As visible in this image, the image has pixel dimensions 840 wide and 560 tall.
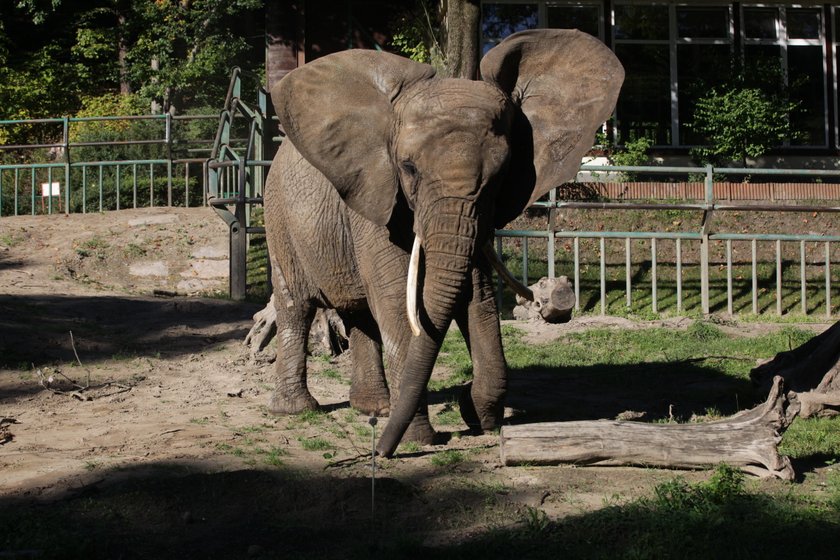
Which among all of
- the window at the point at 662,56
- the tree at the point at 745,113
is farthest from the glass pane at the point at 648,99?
the tree at the point at 745,113

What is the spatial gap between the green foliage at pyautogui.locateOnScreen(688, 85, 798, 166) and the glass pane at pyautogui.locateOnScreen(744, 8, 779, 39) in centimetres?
221

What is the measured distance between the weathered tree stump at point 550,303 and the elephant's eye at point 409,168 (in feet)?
17.6

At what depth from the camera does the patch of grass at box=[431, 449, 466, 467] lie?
605 centimetres

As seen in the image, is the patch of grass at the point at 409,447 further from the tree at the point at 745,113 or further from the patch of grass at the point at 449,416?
the tree at the point at 745,113

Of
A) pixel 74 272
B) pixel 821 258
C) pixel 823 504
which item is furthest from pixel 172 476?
pixel 821 258

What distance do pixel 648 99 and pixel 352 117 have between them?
14.9m

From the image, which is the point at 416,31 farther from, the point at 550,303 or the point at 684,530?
the point at 684,530

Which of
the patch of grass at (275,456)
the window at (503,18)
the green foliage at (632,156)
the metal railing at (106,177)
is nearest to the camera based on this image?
the patch of grass at (275,456)

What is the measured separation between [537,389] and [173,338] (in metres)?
4.36

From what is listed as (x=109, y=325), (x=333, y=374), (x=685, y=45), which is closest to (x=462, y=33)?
(x=109, y=325)

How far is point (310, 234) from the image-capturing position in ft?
25.4

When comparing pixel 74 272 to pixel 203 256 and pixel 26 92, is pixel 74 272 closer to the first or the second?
pixel 203 256

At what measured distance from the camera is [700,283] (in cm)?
1407

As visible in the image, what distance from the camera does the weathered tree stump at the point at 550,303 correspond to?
37.6 ft
